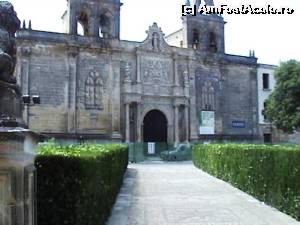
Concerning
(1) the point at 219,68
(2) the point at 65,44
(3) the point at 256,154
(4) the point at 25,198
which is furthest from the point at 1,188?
(1) the point at 219,68

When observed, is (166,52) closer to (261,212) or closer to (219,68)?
(219,68)

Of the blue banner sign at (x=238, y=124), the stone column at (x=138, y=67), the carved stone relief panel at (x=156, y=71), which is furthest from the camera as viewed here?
the blue banner sign at (x=238, y=124)

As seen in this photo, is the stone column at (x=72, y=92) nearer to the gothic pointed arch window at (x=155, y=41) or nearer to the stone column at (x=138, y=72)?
the stone column at (x=138, y=72)

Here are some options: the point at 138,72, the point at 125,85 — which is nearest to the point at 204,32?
the point at 138,72

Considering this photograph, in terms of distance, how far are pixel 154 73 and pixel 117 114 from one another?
15.0 feet

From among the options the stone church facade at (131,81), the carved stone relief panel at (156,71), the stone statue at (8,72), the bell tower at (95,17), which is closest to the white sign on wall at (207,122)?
the stone church facade at (131,81)

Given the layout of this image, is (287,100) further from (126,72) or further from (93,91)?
(93,91)

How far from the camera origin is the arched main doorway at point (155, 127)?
35031 mm

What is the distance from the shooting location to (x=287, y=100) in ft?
116

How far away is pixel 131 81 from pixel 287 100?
494 inches

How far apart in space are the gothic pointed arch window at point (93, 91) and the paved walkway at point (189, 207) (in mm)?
16273

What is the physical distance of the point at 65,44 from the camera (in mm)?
31000

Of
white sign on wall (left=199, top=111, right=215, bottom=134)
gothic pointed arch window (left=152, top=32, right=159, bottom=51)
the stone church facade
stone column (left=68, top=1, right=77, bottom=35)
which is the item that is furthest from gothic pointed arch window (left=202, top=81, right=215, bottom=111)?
stone column (left=68, top=1, right=77, bottom=35)

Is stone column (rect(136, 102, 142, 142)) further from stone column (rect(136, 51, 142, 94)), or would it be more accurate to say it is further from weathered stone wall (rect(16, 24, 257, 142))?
stone column (rect(136, 51, 142, 94))
